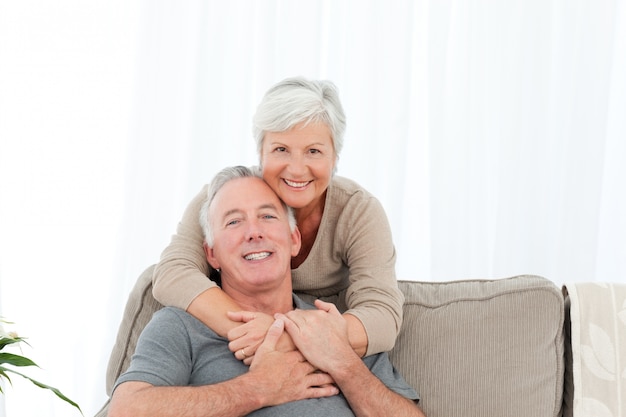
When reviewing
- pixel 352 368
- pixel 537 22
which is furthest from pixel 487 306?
pixel 537 22

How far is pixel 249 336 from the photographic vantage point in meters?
2.08

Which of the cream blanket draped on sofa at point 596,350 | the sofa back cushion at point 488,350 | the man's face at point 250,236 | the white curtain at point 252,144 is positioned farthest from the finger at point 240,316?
the white curtain at point 252,144

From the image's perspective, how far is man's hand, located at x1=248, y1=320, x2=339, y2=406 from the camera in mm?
2002

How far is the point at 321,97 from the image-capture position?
223cm

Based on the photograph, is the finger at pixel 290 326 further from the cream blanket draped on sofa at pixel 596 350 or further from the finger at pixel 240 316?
the cream blanket draped on sofa at pixel 596 350

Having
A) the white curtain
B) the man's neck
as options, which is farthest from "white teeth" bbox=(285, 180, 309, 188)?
the white curtain

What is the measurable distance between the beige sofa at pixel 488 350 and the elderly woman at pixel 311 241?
5.4 inches

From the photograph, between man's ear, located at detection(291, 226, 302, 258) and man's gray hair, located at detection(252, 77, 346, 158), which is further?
man's ear, located at detection(291, 226, 302, 258)

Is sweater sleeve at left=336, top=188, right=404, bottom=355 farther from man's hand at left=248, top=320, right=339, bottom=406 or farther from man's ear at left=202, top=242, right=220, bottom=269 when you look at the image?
man's ear at left=202, top=242, right=220, bottom=269

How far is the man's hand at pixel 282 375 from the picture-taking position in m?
2.00

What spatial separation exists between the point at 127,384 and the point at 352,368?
53 cm

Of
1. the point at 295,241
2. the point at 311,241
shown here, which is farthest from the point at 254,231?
the point at 311,241

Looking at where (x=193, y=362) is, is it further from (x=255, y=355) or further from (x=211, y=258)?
(x=211, y=258)

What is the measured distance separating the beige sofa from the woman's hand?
32 cm
